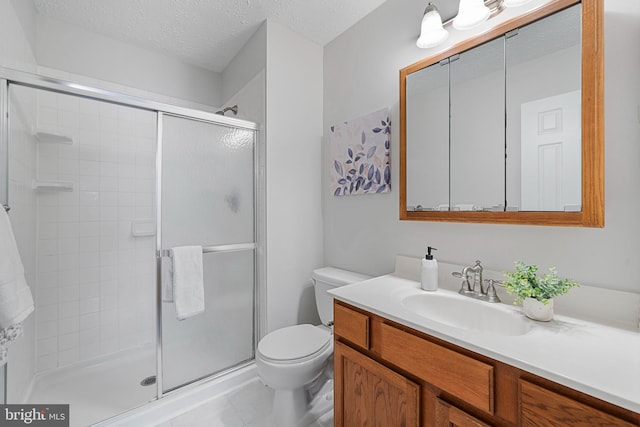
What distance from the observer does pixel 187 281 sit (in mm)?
1562

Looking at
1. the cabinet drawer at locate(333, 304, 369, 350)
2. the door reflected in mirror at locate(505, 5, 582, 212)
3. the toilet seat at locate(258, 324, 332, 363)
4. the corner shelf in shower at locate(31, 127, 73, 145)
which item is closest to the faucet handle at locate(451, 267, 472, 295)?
the door reflected in mirror at locate(505, 5, 582, 212)

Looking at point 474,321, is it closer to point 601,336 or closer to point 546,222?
point 601,336

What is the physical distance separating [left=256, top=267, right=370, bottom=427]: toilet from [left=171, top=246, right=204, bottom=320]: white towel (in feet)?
1.56

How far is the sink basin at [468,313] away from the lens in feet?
3.15

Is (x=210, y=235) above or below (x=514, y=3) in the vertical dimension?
below

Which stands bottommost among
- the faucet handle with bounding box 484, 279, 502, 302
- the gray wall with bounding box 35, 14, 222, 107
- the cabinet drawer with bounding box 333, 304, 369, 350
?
the cabinet drawer with bounding box 333, 304, 369, 350

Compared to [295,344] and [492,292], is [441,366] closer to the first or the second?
[492,292]

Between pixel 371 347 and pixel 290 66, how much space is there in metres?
1.89

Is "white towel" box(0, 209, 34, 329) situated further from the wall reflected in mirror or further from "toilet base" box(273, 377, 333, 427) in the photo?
the wall reflected in mirror

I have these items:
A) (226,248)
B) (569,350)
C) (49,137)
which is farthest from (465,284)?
(49,137)

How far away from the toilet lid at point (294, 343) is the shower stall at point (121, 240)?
44 centimetres

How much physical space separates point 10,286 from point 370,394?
140 centimetres

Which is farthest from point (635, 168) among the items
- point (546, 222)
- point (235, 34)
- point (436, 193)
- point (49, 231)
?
point (49, 231)

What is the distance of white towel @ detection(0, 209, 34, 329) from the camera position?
0.93m
